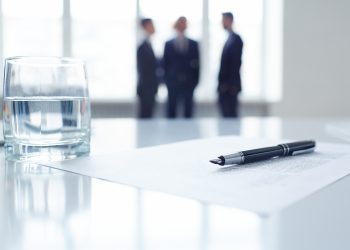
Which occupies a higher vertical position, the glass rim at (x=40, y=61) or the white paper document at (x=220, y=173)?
the glass rim at (x=40, y=61)

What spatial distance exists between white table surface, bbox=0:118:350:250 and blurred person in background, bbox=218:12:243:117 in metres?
2.88

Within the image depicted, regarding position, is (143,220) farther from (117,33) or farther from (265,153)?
(117,33)

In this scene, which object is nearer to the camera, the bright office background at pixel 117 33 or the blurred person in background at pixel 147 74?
the blurred person in background at pixel 147 74

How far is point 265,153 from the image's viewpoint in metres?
0.46

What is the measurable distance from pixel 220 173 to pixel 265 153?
0.28 feet

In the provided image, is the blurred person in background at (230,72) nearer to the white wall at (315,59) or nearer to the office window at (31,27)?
the white wall at (315,59)

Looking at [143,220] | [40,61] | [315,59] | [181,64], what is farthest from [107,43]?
[143,220]

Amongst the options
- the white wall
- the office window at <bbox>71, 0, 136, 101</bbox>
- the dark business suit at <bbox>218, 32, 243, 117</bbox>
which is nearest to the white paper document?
the dark business suit at <bbox>218, 32, 243, 117</bbox>

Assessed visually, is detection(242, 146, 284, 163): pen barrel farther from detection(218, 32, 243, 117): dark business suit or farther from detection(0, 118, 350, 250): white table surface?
detection(218, 32, 243, 117): dark business suit

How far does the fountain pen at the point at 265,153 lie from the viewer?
1.39 feet

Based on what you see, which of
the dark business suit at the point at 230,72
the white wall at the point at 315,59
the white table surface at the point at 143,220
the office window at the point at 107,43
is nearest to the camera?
the white table surface at the point at 143,220

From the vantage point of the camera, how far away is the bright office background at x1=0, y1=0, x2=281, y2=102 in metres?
3.67

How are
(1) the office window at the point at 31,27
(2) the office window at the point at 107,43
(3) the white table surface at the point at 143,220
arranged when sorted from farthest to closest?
(2) the office window at the point at 107,43
(1) the office window at the point at 31,27
(3) the white table surface at the point at 143,220

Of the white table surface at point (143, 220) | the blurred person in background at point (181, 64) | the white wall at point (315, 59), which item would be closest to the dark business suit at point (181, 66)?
the blurred person in background at point (181, 64)
